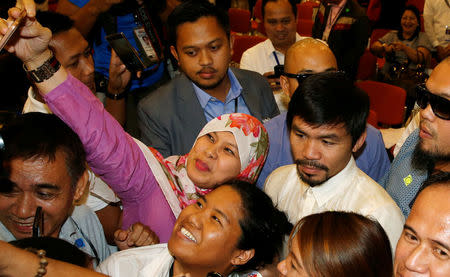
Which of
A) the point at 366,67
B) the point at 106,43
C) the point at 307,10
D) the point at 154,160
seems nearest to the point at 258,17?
the point at 307,10

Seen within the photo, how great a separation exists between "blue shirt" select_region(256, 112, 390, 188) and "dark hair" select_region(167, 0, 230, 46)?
0.69m

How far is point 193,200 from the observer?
6.51 feet

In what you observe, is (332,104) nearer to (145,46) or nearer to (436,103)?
(436,103)

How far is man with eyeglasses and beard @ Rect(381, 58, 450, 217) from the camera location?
70.1 inches

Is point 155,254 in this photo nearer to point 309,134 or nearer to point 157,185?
Answer: point 157,185

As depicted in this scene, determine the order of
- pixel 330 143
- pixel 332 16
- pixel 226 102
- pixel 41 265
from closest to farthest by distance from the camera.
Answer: pixel 41 265
pixel 330 143
pixel 226 102
pixel 332 16

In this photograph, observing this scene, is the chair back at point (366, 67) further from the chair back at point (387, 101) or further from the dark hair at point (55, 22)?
the dark hair at point (55, 22)

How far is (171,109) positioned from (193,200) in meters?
0.60

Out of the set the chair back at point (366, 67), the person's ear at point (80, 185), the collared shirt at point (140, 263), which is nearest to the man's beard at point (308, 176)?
the collared shirt at point (140, 263)

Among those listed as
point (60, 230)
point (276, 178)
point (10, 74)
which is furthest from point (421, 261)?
point (10, 74)

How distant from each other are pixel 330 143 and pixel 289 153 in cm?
50

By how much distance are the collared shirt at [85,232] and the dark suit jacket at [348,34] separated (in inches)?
124

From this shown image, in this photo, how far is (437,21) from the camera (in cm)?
536

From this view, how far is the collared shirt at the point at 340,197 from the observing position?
1.59 m
